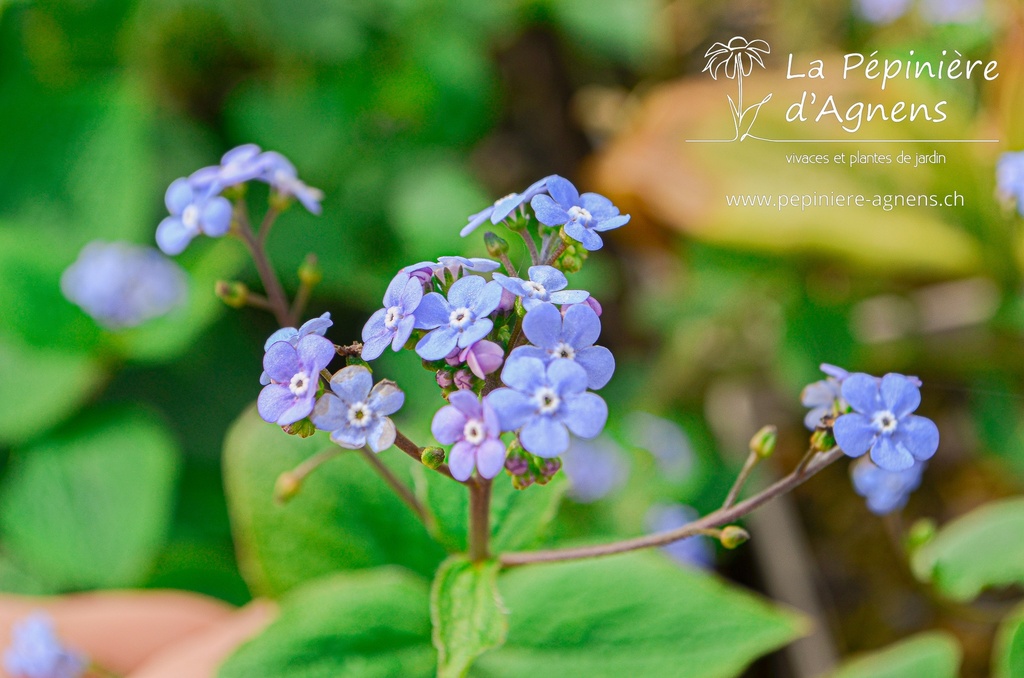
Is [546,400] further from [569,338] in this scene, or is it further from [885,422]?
[885,422]

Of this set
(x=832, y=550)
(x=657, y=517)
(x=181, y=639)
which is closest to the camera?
(x=181, y=639)

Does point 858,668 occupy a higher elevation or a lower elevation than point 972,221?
lower

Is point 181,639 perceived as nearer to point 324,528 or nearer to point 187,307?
point 324,528

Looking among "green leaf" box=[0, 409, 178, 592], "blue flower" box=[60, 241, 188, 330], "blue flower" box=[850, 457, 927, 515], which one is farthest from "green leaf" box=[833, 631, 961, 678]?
"blue flower" box=[60, 241, 188, 330]

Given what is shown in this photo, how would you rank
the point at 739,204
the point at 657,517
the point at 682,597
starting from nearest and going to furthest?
1. the point at 682,597
2. the point at 739,204
3. the point at 657,517

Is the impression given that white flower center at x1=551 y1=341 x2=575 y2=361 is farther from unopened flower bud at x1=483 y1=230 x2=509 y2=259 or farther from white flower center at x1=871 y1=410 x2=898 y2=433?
white flower center at x1=871 y1=410 x2=898 y2=433

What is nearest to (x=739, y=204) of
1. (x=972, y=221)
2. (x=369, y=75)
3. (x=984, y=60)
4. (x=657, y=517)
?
(x=972, y=221)

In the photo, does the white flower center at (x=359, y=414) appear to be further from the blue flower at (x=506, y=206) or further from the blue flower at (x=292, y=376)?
the blue flower at (x=506, y=206)

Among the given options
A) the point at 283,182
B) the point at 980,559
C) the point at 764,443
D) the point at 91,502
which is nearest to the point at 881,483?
the point at 980,559

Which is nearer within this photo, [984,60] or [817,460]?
[817,460]
